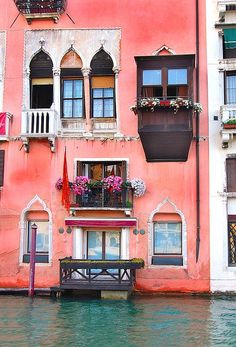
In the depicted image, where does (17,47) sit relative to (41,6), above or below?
below

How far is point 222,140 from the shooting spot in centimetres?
1688

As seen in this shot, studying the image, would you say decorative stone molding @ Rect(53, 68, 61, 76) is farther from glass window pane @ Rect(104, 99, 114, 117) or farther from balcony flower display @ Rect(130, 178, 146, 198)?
balcony flower display @ Rect(130, 178, 146, 198)

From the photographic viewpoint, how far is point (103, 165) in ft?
58.0

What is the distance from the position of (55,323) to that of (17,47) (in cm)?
1013

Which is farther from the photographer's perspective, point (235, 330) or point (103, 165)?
point (103, 165)

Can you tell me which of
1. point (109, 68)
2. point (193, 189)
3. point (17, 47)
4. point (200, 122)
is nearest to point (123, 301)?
point (193, 189)

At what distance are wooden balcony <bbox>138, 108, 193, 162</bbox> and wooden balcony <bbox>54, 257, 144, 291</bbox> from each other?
3.92 meters

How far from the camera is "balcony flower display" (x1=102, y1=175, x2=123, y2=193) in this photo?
1664 cm

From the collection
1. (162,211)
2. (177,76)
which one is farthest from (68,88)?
(162,211)

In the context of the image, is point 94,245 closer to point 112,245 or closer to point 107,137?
point 112,245

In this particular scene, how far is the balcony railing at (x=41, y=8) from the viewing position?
1780cm

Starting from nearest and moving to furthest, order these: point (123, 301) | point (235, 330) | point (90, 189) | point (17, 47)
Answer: point (235, 330), point (123, 301), point (90, 189), point (17, 47)

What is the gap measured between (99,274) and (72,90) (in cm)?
651

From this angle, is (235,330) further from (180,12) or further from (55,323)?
(180,12)
